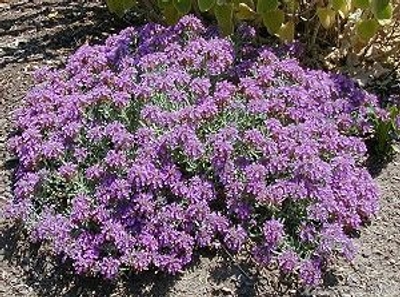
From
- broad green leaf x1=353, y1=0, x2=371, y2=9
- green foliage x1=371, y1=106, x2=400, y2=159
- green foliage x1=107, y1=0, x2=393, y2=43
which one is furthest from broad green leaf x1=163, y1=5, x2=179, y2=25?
green foliage x1=371, y1=106, x2=400, y2=159

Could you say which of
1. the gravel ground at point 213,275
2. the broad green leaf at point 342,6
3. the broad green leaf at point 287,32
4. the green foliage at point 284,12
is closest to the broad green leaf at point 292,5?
the green foliage at point 284,12

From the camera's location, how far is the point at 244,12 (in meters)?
3.94

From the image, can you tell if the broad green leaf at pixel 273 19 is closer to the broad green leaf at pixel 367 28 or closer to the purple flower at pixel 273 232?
the broad green leaf at pixel 367 28

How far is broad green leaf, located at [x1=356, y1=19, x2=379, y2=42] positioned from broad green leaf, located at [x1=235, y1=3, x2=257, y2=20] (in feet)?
1.79

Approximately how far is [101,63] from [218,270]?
1.21 m

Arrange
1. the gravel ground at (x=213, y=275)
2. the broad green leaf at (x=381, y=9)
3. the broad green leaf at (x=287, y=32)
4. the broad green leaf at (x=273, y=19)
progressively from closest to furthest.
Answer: the gravel ground at (x=213, y=275), the broad green leaf at (x=381, y=9), the broad green leaf at (x=273, y=19), the broad green leaf at (x=287, y=32)

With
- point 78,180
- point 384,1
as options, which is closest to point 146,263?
point 78,180

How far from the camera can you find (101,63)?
3785mm

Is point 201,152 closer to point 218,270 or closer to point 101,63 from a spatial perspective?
point 218,270

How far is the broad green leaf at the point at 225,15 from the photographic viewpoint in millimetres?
3682

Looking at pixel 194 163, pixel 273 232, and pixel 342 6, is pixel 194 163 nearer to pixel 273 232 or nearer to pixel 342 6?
pixel 273 232

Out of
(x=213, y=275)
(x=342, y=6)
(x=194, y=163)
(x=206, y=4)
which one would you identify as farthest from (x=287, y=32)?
(x=213, y=275)

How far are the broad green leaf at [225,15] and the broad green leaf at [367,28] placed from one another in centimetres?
63

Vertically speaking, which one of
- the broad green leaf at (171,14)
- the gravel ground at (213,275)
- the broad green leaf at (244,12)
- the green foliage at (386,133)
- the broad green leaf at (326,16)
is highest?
the broad green leaf at (326,16)
